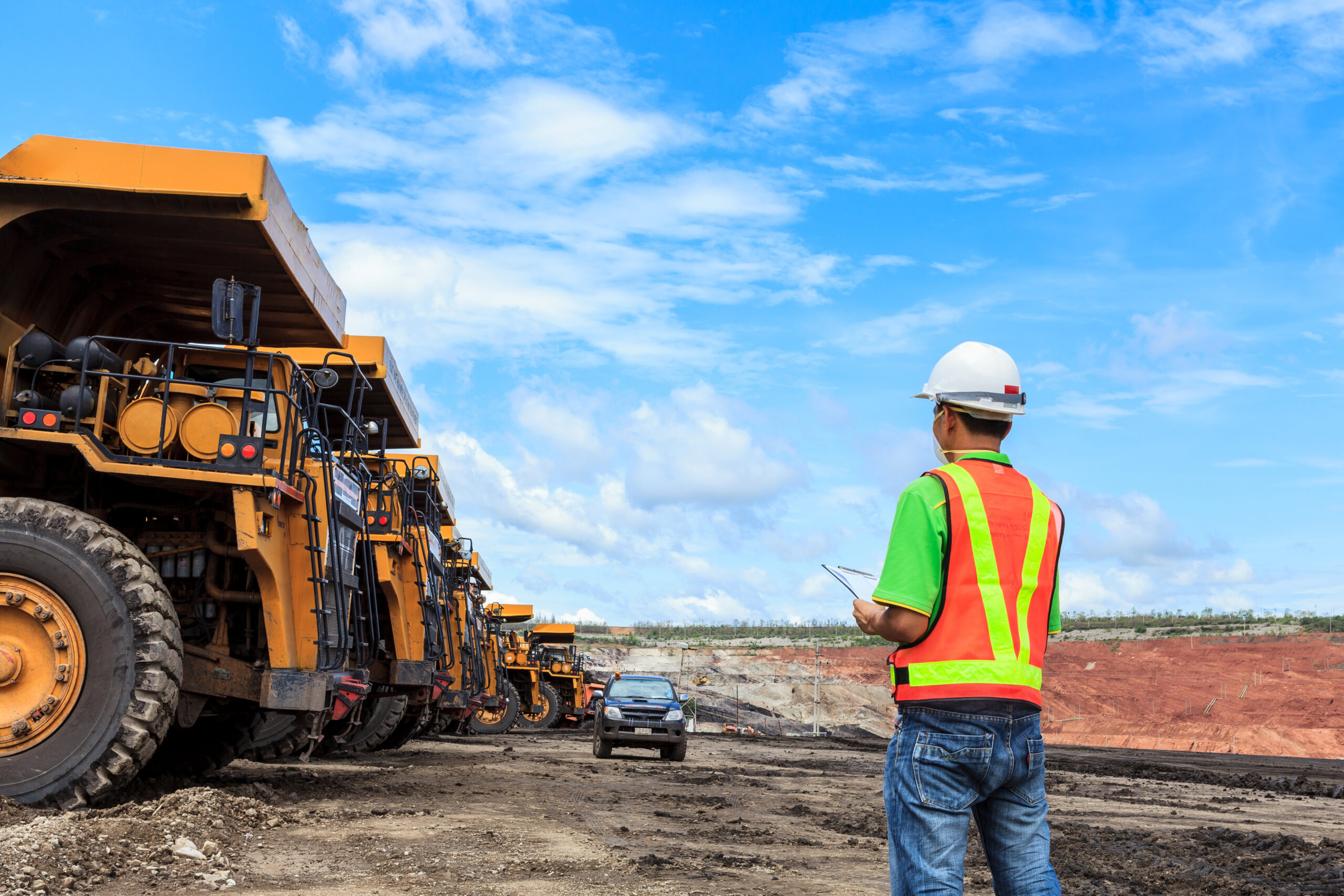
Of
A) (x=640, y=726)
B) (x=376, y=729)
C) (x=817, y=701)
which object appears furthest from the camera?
(x=817, y=701)

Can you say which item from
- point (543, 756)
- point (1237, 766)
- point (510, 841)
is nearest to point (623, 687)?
point (543, 756)

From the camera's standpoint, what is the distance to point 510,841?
7.98m

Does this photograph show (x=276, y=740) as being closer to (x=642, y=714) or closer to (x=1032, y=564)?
(x=1032, y=564)

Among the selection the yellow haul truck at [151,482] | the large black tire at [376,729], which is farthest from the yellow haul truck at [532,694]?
the yellow haul truck at [151,482]

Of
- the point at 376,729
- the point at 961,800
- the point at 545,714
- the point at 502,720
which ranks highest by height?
the point at 961,800

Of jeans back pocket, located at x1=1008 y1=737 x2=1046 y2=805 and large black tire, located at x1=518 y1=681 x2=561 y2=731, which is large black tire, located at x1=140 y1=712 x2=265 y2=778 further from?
large black tire, located at x1=518 y1=681 x2=561 y2=731

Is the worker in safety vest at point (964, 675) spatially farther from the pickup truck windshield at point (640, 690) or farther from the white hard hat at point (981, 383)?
the pickup truck windshield at point (640, 690)

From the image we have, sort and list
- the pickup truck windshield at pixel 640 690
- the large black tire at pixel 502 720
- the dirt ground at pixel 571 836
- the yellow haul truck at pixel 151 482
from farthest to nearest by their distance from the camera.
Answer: the large black tire at pixel 502 720 → the pickup truck windshield at pixel 640 690 → the yellow haul truck at pixel 151 482 → the dirt ground at pixel 571 836

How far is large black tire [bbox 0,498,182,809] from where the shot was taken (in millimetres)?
7164

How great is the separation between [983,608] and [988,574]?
0.31 ft

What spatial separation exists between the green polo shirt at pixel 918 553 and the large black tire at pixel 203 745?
8.33 metres

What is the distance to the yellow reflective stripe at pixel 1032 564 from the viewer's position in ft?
10.4

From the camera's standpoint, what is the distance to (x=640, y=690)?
74.8 ft

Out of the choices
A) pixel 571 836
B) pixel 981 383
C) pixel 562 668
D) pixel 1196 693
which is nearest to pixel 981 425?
pixel 981 383
